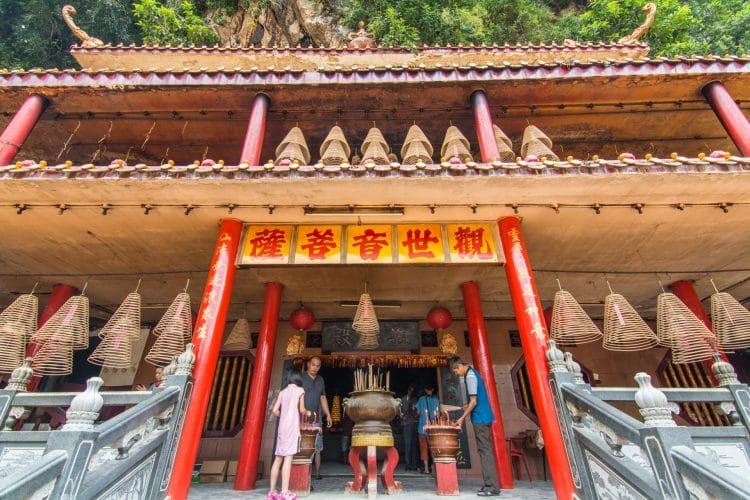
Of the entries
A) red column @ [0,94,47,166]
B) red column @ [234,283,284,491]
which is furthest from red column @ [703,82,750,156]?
red column @ [0,94,47,166]

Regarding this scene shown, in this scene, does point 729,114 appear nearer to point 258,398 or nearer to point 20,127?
point 258,398

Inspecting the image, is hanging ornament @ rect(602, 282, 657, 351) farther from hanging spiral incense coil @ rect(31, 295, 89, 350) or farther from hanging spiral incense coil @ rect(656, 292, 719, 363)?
hanging spiral incense coil @ rect(31, 295, 89, 350)

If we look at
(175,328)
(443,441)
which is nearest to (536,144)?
(443,441)

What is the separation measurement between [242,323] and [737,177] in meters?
8.63

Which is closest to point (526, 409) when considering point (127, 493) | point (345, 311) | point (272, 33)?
point (345, 311)

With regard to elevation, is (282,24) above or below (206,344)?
above

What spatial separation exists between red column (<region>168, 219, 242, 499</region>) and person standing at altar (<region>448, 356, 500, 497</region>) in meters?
3.32

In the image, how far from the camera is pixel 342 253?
5.87 metres

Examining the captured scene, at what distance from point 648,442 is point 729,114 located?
6.53 metres

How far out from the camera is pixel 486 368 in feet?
23.0

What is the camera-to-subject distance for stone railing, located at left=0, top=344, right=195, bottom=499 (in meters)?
2.68

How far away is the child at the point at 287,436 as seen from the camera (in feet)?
15.6

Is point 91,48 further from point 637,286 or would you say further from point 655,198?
point 637,286

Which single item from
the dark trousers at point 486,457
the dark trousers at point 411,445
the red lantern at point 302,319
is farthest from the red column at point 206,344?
the dark trousers at point 411,445
